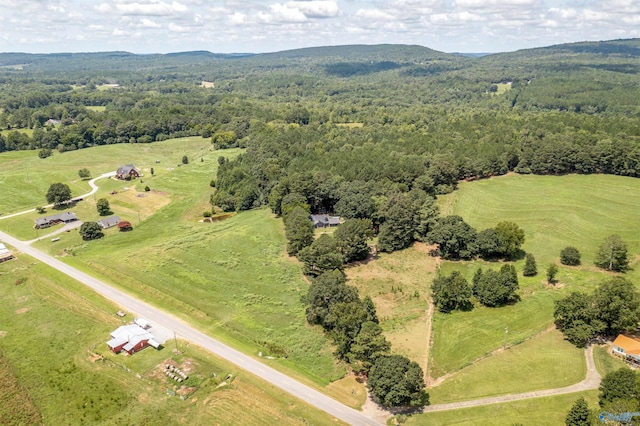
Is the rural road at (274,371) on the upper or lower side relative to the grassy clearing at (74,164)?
lower

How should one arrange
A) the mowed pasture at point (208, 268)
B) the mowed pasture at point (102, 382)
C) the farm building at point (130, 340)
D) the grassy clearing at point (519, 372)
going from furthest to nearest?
the mowed pasture at point (208, 268), the farm building at point (130, 340), the grassy clearing at point (519, 372), the mowed pasture at point (102, 382)

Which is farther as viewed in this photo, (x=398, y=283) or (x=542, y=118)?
(x=542, y=118)

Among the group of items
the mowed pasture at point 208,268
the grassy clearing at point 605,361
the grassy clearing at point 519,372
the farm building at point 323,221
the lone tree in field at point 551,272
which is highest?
the lone tree in field at point 551,272

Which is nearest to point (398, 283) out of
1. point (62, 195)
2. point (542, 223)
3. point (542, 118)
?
point (542, 223)

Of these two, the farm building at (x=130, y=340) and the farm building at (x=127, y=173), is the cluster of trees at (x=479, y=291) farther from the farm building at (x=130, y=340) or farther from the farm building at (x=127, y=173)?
the farm building at (x=127, y=173)

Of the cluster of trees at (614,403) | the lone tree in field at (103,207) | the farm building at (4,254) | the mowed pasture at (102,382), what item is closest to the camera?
the cluster of trees at (614,403)

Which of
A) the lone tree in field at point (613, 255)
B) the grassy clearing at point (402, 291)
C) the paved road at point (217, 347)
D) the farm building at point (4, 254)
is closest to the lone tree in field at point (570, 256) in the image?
the lone tree in field at point (613, 255)

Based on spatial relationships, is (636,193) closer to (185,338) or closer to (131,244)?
(185,338)
